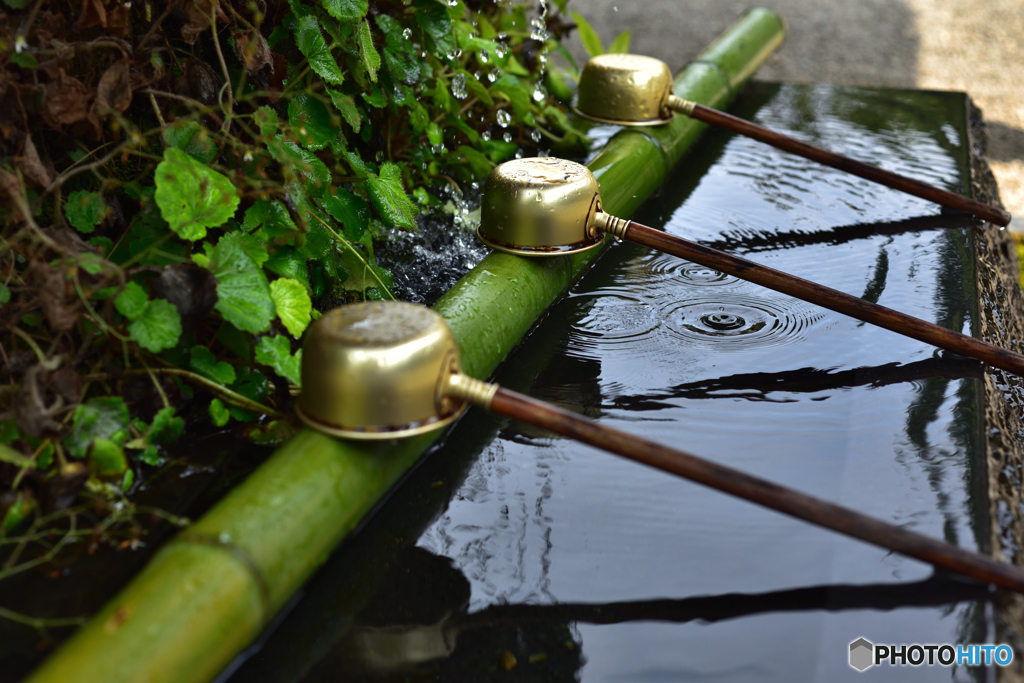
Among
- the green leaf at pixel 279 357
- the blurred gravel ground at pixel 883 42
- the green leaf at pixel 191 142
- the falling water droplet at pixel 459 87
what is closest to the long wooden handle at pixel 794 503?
the green leaf at pixel 279 357

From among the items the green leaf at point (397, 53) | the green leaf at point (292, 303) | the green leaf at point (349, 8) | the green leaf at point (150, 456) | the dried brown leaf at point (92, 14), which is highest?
the dried brown leaf at point (92, 14)

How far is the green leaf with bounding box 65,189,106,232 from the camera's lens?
149 centimetres

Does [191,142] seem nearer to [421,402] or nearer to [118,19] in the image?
[118,19]

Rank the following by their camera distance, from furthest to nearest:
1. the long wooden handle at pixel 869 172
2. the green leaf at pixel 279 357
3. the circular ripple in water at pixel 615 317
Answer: the long wooden handle at pixel 869 172 < the circular ripple in water at pixel 615 317 < the green leaf at pixel 279 357

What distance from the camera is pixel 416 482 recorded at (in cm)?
143

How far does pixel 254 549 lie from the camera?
109 cm

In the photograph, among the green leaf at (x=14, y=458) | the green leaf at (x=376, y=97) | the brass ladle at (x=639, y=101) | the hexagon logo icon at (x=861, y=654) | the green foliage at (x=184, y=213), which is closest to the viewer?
the hexagon logo icon at (x=861, y=654)

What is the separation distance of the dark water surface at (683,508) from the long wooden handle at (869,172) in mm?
171

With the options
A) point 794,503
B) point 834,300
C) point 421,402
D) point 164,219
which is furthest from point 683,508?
point 164,219

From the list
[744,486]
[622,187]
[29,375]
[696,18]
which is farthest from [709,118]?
[696,18]

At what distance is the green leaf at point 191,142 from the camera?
1.53 metres

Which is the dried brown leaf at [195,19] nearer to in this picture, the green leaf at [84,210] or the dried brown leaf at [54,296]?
the green leaf at [84,210]

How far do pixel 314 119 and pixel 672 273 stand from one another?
0.84 metres

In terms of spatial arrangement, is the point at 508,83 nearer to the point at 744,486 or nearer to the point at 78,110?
the point at 78,110
